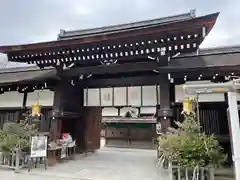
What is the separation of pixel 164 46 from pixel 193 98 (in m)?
1.51

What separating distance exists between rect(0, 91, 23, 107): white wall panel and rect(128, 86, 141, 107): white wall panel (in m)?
4.01

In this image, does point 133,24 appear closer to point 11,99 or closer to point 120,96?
point 120,96

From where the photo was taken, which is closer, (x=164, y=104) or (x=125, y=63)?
(x=164, y=104)

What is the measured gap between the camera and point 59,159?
6008 millimetres

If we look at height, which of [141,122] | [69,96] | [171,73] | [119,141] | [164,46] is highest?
[164,46]

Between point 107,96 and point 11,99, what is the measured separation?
372cm

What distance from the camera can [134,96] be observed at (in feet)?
21.2

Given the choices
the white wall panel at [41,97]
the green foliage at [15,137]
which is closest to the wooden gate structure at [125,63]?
the white wall panel at [41,97]

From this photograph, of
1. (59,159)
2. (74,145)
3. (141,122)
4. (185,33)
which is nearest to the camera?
(185,33)

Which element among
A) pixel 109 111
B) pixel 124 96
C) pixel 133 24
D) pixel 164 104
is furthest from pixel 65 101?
pixel 109 111

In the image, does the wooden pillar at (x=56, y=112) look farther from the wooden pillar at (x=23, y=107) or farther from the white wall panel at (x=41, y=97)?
the wooden pillar at (x=23, y=107)

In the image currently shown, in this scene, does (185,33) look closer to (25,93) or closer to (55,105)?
(55,105)

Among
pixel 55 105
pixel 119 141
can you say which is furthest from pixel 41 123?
pixel 119 141

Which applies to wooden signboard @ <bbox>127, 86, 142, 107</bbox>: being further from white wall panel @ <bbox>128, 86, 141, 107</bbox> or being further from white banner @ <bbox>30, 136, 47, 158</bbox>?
white banner @ <bbox>30, 136, 47, 158</bbox>
